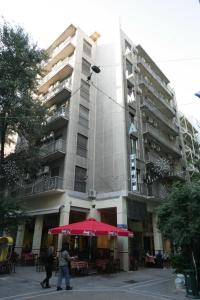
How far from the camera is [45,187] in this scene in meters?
19.0

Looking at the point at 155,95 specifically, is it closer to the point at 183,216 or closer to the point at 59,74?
the point at 59,74

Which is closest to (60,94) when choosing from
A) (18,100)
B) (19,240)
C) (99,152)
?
(18,100)

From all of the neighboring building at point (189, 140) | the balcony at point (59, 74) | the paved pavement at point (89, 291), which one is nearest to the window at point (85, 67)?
the balcony at point (59, 74)

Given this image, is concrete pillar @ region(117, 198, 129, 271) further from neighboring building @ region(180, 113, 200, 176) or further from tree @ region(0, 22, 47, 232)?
neighboring building @ region(180, 113, 200, 176)

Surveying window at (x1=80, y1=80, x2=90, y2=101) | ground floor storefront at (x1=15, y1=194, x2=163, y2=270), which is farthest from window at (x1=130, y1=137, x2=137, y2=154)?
window at (x1=80, y1=80, x2=90, y2=101)

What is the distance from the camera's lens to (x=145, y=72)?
98.1 ft

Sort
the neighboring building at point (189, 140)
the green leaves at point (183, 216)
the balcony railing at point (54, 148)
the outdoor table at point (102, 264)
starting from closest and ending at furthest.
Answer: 1. the green leaves at point (183, 216)
2. the outdoor table at point (102, 264)
3. the balcony railing at point (54, 148)
4. the neighboring building at point (189, 140)

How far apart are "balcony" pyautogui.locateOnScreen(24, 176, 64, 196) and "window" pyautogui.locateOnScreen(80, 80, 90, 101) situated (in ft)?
30.5

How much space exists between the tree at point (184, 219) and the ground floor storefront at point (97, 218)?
6.75 m

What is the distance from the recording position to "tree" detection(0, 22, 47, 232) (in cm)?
1730

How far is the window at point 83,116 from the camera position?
71.6ft

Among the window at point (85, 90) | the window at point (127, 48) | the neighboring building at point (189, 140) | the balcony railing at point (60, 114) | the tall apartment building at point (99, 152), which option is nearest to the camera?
the tall apartment building at point (99, 152)

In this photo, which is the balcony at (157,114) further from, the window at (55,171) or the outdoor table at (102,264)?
the outdoor table at (102,264)

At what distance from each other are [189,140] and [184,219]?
31.1 meters
